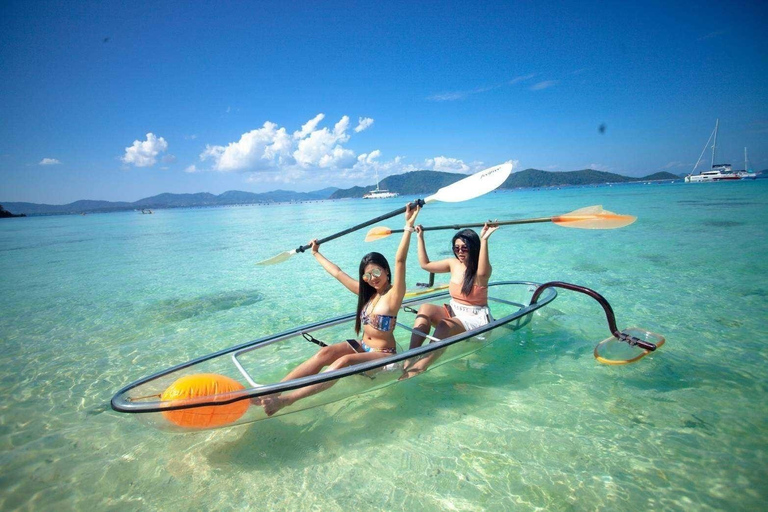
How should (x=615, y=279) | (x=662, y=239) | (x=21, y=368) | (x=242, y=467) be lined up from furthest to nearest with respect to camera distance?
(x=662, y=239)
(x=615, y=279)
(x=21, y=368)
(x=242, y=467)

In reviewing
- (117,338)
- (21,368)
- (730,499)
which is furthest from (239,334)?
(730,499)

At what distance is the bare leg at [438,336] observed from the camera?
12.6ft

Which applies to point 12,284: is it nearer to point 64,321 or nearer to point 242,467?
point 64,321

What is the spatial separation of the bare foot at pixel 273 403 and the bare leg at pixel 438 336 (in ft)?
4.25

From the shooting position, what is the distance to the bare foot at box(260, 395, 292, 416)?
122 inches

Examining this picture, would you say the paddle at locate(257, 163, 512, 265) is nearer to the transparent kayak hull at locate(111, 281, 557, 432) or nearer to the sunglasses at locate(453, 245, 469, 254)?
the sunglasses at locate(453, 245, 469, 254)

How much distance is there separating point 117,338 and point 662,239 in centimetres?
1878

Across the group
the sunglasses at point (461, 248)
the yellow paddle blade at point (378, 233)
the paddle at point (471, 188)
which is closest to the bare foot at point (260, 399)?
the paddle at point (471, 188)

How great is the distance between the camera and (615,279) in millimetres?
9023

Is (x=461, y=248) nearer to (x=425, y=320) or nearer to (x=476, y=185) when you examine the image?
(x=425, y=320)

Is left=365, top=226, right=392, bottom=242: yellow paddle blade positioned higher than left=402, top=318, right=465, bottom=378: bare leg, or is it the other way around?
left=365, top=226, right=392, bottom=242: yellow paddle blade

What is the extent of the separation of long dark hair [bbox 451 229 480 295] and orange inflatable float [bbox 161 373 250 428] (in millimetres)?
2906

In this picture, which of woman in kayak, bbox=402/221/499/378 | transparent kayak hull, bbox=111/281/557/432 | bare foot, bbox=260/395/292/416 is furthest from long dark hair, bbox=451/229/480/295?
bare foot, bbox=260/395/292/416

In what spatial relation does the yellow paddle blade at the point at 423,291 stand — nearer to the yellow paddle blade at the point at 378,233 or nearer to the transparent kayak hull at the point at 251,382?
the yellow paddle blade at the point at 378,233
